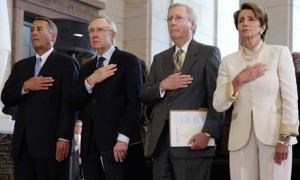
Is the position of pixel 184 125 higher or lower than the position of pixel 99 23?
lower

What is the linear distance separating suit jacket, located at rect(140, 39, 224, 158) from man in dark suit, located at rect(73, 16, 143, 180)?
0.22 m

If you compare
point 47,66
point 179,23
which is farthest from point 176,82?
point 47,66

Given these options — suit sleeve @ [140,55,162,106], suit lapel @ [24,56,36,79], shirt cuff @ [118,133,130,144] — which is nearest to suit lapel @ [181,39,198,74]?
suit sleeve @ [140,55,162,106]

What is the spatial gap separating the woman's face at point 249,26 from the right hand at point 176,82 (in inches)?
19.4

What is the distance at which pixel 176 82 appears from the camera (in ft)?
13.4

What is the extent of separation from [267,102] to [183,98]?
628 mm

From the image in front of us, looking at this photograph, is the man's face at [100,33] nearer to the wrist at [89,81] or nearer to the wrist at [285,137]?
the wrist at [89,81]

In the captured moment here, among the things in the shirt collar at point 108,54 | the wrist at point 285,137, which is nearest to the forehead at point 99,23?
the shirt collar at point 108,54

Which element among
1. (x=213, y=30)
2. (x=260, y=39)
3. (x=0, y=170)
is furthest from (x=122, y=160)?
(x=213, y=30)

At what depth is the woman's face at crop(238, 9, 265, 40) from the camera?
12.7 ft

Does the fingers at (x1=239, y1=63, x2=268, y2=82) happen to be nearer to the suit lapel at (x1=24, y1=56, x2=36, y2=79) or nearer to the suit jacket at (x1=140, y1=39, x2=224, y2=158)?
the suit jacket at (x1=140, y1=39, x2=224, y2=158)

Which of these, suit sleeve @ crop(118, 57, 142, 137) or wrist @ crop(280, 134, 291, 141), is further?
suit sleeve @ crop(118, 57, 142, 137)

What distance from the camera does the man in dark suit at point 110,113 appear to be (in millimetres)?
4316

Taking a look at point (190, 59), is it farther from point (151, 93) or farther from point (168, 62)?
point (151, 93)
